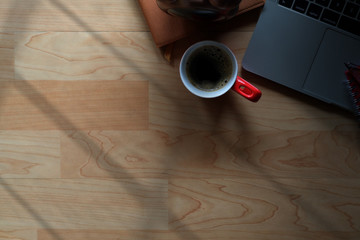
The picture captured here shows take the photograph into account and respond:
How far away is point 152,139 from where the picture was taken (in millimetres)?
621

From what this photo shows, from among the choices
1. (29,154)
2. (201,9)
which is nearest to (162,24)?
(201,9)

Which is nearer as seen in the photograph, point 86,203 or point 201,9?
point 201,9

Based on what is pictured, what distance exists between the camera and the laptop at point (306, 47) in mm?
574

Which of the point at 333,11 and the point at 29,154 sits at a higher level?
the point at 333,11

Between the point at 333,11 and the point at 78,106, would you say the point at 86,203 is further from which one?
the point at 333,11

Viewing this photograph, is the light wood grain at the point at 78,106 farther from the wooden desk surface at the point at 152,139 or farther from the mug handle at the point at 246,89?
A: the mug handle at the point at 246,89

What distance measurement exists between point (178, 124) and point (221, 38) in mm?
167

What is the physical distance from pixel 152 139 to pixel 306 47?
1.00 ft

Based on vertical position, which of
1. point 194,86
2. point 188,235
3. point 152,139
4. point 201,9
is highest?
point 201,9

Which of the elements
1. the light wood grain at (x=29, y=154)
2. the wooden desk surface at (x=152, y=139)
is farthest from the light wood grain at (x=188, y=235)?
the light wood grain at (x=29, y=154)

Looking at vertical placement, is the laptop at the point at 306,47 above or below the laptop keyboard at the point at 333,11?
below

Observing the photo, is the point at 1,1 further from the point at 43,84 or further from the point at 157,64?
the point at 157,64

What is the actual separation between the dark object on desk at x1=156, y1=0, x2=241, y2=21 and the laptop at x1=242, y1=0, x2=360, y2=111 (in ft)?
0.23

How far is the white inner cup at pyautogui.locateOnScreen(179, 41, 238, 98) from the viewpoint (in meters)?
0.57
